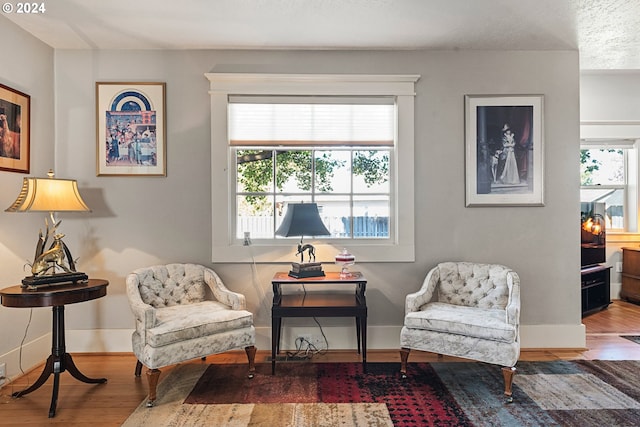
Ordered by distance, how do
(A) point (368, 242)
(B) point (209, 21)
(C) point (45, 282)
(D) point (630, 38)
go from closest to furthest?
(C) point (45, 282) → (B) point (209, 21) → (D) point (630, 38) → (A) point (368, 242)

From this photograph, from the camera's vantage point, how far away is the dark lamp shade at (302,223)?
10.4ft

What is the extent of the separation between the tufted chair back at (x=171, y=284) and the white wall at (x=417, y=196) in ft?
0.70

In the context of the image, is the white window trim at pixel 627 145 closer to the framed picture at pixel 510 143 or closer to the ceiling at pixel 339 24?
the ceiling at pixel 339 24

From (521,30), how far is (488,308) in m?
2.14

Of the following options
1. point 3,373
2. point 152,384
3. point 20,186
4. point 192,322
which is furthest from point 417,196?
point 3,373

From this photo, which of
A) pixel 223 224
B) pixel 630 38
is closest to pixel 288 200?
pixel 223 224

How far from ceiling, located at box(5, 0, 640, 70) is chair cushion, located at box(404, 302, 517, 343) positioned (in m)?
2.10

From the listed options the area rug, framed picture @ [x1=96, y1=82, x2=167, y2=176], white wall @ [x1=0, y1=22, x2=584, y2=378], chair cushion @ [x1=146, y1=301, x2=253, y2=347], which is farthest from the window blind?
the area rug

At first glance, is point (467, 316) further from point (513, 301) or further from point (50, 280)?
point (50, 280)

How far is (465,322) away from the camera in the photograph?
2760 mm

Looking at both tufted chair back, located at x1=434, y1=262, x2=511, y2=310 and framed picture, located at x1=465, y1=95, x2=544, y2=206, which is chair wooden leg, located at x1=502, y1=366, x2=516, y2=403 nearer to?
tufted chair back, located at x1=434, y1=262, x2=511, y2=310

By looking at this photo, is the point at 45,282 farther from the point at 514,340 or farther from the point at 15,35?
the point at 514,340

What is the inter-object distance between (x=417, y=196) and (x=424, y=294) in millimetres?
867

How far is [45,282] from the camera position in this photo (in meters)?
2.64
